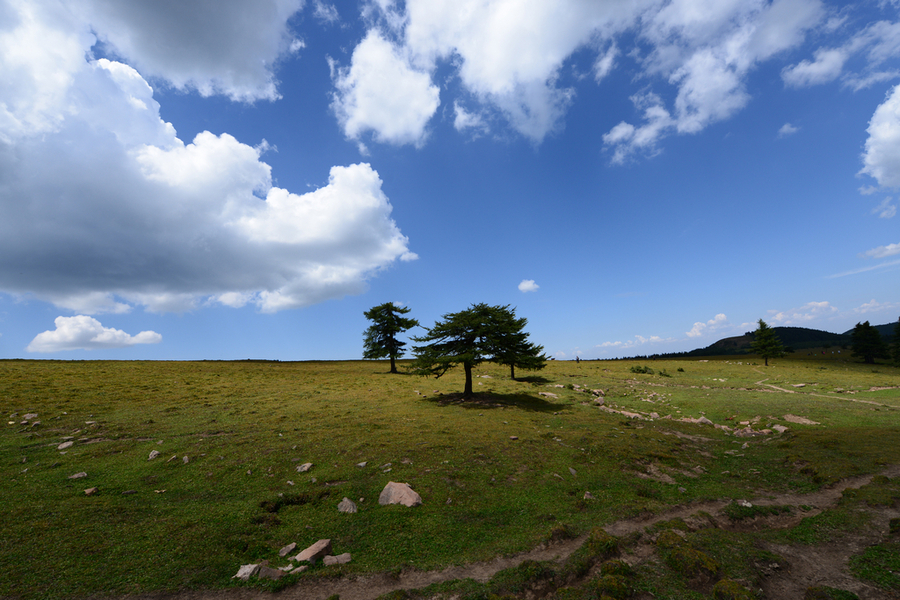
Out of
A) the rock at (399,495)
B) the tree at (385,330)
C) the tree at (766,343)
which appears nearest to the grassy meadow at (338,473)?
the rock at (399,495)

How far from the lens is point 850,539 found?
28.0 ft

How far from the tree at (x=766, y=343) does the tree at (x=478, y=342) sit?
255ft

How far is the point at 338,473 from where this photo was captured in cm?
1222

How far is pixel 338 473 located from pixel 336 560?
471 centimetres

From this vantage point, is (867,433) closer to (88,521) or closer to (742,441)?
(742,441)

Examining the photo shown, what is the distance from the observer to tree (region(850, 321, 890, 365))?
3068 inches

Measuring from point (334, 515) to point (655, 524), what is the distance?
9.34 metres

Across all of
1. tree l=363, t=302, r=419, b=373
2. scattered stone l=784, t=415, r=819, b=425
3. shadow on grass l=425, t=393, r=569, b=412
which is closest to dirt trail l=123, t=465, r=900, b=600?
scattered stone l=784, t=415, r=819, b=425

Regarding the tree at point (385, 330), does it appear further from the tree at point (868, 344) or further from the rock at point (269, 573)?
the tree at point (868, 344)

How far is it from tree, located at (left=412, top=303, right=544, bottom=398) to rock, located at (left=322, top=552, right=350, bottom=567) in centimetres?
1880

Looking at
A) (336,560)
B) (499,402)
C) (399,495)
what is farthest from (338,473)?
(499,402)

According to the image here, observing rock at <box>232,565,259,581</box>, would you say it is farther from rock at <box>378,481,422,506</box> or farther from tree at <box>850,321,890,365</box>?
tree at <box>850,321,890,365</box>

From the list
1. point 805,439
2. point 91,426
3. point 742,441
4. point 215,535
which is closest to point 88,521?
point 215,535

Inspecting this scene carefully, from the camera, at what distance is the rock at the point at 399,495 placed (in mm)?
10247
